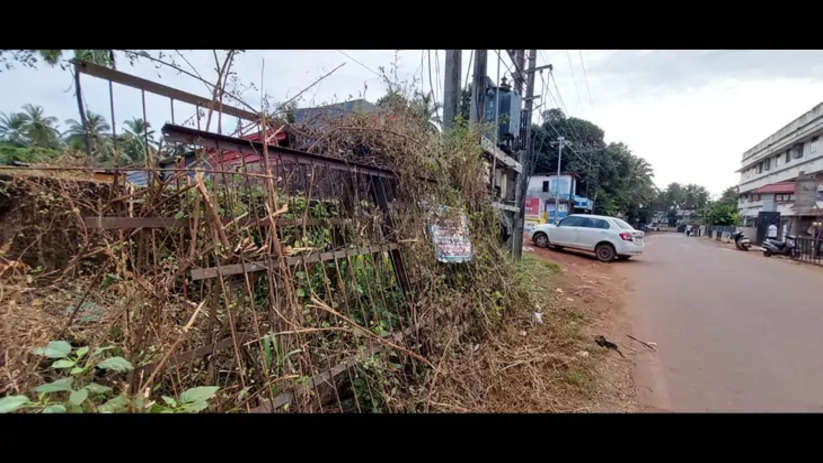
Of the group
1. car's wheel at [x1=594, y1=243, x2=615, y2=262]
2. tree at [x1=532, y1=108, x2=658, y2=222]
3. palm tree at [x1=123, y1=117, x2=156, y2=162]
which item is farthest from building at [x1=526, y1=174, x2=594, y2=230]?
palm tree at [x1=123, y1=117, x2=156, y2=162]

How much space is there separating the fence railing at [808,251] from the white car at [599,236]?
5.75 meters

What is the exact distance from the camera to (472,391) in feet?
6.70

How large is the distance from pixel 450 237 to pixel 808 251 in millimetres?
14151

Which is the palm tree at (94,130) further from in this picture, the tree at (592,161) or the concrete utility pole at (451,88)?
the tree at (592,161)

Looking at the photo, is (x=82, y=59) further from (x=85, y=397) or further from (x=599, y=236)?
(x=599, y=236)

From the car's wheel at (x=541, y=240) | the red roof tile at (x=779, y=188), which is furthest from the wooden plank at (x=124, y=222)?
the red roof tile at (x=779, y=188)

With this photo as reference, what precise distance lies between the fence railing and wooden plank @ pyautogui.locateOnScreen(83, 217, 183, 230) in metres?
15.0

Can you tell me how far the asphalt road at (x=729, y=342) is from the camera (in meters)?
2.23

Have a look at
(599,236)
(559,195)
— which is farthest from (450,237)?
(559,195)

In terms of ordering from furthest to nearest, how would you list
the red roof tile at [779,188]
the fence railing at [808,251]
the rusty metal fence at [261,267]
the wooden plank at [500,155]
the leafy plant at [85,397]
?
the red roof tile at [779,188] < the fence railing at [808,251] < the wooden plank at [500,155] < the rusty metal fence at [261,267] < the leafy plant at [85,397]

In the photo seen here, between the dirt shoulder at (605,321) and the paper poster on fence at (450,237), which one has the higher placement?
the paper poster on fence at (450,237)

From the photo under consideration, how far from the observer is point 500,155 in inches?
187
